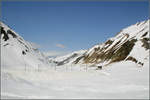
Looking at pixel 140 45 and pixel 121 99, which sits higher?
pixel 140 45

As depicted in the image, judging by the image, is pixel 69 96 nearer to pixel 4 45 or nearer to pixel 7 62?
pixel 7 62

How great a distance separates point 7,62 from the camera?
31844 millimetres

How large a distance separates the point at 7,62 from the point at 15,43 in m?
13.0

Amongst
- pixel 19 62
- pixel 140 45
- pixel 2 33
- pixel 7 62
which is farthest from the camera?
pixel 140 45

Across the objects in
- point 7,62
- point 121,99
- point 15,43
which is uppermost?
point 15,43

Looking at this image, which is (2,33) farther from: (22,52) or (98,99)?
(98,99)

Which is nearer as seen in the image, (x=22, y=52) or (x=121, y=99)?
(x=121, y=99)

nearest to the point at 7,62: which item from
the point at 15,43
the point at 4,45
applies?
the point at 4,45

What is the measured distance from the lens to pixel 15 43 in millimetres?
43750

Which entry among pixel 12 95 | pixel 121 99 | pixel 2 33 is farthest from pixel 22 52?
pixel 121 99

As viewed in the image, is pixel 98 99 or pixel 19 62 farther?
pixel 19 62

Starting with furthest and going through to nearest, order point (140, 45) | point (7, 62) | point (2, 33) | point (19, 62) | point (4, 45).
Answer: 1. point (140, 45)
2. point (2, 33)
3. point (4, 45)
4. point (19, 62)
5. point (7, 62)

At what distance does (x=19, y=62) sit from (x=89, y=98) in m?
27.9

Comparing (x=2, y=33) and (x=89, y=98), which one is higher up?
(x=2, y=33)
